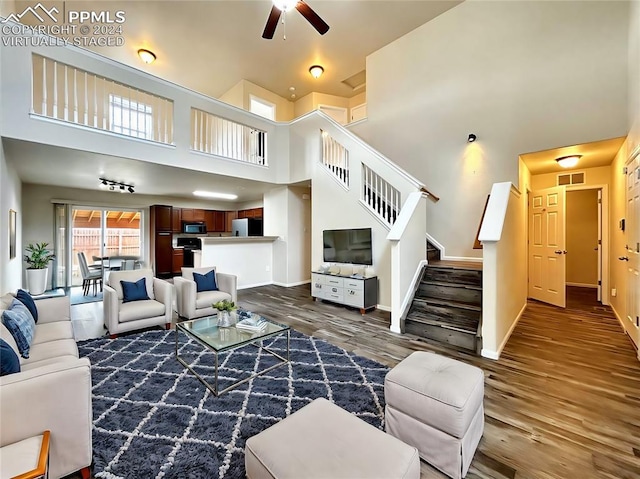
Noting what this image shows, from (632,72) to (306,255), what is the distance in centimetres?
622

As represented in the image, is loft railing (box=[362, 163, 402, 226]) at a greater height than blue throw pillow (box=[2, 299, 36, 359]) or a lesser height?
greater

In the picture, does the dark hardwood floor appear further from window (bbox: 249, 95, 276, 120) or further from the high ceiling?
window (bbox: 249, 95, 276, 120)

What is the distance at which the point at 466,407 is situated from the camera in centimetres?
146

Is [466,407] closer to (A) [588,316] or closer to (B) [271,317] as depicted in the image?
(B) [271,317]

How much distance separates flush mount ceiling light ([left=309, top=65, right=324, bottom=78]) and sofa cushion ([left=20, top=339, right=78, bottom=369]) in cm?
755

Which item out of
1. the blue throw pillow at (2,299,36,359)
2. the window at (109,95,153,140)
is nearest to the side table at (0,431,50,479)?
the blue throw pillow at (2,299,36,359)

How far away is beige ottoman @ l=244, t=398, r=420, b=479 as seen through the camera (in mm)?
1055

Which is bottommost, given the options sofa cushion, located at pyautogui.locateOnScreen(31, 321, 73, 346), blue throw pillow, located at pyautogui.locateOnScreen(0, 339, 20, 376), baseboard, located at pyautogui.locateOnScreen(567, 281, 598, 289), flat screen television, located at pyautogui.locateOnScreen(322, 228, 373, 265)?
baseboard, located at pyautogui.locateOnScreen(567, 281, 598, 289)

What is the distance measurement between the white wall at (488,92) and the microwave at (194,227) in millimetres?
6016

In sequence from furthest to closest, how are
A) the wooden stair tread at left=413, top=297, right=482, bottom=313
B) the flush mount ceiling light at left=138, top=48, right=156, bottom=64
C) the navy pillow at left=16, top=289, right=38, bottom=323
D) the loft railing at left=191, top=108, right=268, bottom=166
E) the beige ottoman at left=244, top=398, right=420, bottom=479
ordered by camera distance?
1. the flush mount ceiling light at left=138, top=48, right=156, bottom=64
2. the loft railing at left=191, top=108, right=268, bottom=166
3. the wooden stair tread at left=413, top=297, right=482, bottom=313
4. the navy pillow at left=16, top=289, right=38, bottom=323
5. the beige ottoman at left=244, top=398, right=420, bottom=479

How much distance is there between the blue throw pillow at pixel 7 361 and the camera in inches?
57.6

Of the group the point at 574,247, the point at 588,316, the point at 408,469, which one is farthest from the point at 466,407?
the point at 574,247

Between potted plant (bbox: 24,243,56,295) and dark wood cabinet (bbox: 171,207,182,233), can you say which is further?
dark wood cabinet (bbox: 171,207,182,233)

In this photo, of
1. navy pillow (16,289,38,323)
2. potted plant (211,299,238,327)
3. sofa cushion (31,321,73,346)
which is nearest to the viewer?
sofa cushion (31,321,73,346)
